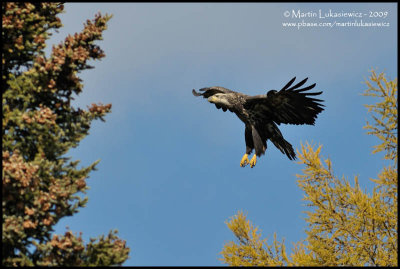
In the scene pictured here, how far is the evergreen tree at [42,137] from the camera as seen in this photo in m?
8.32

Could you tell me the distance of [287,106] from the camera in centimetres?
1321

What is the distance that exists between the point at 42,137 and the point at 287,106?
6.56 meters

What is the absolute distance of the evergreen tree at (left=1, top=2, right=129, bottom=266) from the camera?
8320mm

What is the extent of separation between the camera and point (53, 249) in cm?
833

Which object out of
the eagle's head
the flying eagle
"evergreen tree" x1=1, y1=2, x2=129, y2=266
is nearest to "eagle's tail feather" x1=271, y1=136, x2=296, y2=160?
the flying eagle

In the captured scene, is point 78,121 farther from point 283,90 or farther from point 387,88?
point 387,88

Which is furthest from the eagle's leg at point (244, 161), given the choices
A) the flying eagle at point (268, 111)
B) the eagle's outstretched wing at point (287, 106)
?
the eagle's outstretched wing at point (287, 106)

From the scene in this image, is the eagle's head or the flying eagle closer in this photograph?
the flying eagle

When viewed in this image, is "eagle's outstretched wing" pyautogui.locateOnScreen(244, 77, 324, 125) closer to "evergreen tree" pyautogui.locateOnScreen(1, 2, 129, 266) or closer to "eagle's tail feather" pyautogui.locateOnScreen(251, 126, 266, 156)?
"eagle's tail feather" pyautogui.locateOnScreen(251, 126, 266, 156)

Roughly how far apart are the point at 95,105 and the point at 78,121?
0.44m

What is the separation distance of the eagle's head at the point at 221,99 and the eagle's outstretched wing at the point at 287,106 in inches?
19.1

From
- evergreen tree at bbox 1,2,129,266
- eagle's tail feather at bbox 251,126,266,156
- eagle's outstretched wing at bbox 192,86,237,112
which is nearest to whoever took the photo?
evergreen tree at bbox 1,2,129,266

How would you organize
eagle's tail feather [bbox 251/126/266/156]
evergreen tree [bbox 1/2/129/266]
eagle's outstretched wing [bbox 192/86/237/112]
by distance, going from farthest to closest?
eagle's outstretched wing [bbox 192/86/237/112]
eagle's tail feather [bbox 251/126/266/156]
evergreen tree [bbox 1/2/129/266]

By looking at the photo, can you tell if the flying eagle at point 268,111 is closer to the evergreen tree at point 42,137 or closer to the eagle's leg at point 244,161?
the eagle's leg at point 244,161
